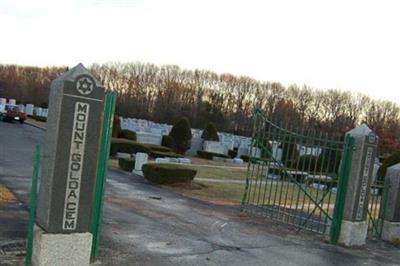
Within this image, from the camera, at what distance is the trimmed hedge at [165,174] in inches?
677

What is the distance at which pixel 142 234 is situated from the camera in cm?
898

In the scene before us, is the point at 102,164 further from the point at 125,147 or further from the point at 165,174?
the point at 125,147

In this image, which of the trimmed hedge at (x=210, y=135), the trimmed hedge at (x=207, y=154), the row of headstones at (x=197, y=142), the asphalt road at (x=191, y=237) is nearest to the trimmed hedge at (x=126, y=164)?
the asphalt road at (x=191, y=237)

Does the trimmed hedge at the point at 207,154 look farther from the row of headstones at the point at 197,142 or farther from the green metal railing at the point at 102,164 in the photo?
the green metal railing at the point at 102,164

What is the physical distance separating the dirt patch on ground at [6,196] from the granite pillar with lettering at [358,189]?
7.13 m

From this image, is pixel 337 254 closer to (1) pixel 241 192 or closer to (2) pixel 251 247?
(2) pixel 251 247

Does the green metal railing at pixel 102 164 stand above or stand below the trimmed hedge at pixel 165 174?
above

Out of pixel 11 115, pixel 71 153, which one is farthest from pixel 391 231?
pixel 11 115

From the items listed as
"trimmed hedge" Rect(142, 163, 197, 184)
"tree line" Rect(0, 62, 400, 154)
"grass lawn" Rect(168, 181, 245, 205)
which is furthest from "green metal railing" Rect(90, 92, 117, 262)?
"tree line" Rect(0, 62, 400, 154)

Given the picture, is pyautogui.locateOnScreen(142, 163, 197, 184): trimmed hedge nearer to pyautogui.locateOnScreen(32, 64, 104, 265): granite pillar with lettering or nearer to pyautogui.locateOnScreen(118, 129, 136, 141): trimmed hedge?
pyautogui.locateOnScreen(32, 64, 104, 265): granite pillar with lettering

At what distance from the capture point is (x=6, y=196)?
1077cm

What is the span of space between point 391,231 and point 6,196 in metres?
9.14

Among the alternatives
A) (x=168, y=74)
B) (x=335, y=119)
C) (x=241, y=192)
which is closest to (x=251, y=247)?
(x=241, y=192)

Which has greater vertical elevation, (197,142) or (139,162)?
(139,162)
